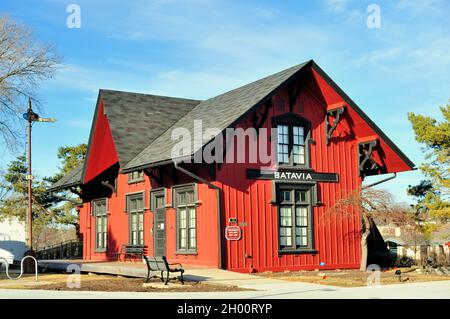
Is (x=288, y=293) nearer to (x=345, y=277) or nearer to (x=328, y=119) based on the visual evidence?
(x=345, y=277)

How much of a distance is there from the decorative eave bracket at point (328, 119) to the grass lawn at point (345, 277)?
5461 millimetres

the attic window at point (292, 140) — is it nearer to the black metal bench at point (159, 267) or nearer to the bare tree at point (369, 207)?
the bare tree at point (369, 207)

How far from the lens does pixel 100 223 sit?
32281 millimetres

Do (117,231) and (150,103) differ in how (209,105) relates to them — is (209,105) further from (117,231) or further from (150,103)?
(117,231)

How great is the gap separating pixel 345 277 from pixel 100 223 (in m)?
15.4

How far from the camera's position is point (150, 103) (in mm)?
30391

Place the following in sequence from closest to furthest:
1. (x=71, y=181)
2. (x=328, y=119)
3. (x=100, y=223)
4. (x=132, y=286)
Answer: (x=132, y=286) → (x=328, y=119) → (x=100, y=223) → (x=71, y=181)

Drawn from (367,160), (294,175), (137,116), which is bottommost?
(294,175)

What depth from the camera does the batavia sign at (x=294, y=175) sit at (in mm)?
23117

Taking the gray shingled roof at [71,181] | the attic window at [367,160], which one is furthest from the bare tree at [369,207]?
the gray shingled roof at [71,181]

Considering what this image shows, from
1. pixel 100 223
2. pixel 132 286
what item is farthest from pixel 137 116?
pixel 132 286

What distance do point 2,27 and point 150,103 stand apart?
768 cm

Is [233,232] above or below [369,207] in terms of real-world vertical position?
below
